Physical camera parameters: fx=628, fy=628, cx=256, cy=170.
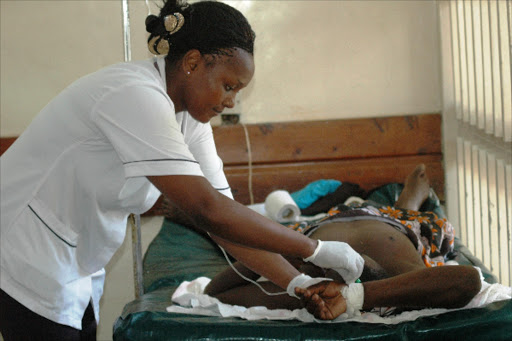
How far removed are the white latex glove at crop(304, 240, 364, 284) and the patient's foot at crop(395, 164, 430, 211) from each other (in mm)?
1486

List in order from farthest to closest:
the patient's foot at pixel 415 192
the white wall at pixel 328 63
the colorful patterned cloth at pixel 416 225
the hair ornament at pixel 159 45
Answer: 1. the white wall at pixel 328 63
2. the patient's foot at pixel 415 192
3. the colorful patterned cloth at pixel 416 225
4. the hair ornament at pixel 159 45

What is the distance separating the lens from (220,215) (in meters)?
1.15

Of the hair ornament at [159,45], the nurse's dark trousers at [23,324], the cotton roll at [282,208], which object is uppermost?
the hair ornament at [159,45]

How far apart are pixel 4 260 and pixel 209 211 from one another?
0.45 m

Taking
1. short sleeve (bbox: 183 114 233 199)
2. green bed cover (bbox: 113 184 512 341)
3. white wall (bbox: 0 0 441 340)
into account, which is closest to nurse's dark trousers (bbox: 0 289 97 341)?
green bed cover (bbox: 113 184 512 341)

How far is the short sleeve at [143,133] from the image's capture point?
112cm

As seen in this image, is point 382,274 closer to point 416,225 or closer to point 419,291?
point 419,291

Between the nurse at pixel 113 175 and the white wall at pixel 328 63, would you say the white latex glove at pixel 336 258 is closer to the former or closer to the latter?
the nurse at pixel 113 175

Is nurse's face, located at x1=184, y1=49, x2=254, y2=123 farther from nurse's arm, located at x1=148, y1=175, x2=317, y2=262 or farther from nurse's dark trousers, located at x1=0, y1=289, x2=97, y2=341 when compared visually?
nurse's dark trousers, located at x1=0, y1=289, x2=97, y2=341

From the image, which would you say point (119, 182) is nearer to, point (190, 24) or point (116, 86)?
point (116, 86)

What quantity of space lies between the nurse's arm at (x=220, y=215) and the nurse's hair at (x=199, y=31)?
1.02 ft

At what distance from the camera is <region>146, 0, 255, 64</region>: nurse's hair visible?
4.22ft

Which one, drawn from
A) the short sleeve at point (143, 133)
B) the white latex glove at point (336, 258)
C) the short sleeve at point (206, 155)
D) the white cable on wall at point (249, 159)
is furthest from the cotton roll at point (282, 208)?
the short sleeve at point (143, 133)

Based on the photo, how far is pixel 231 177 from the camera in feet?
11.1
